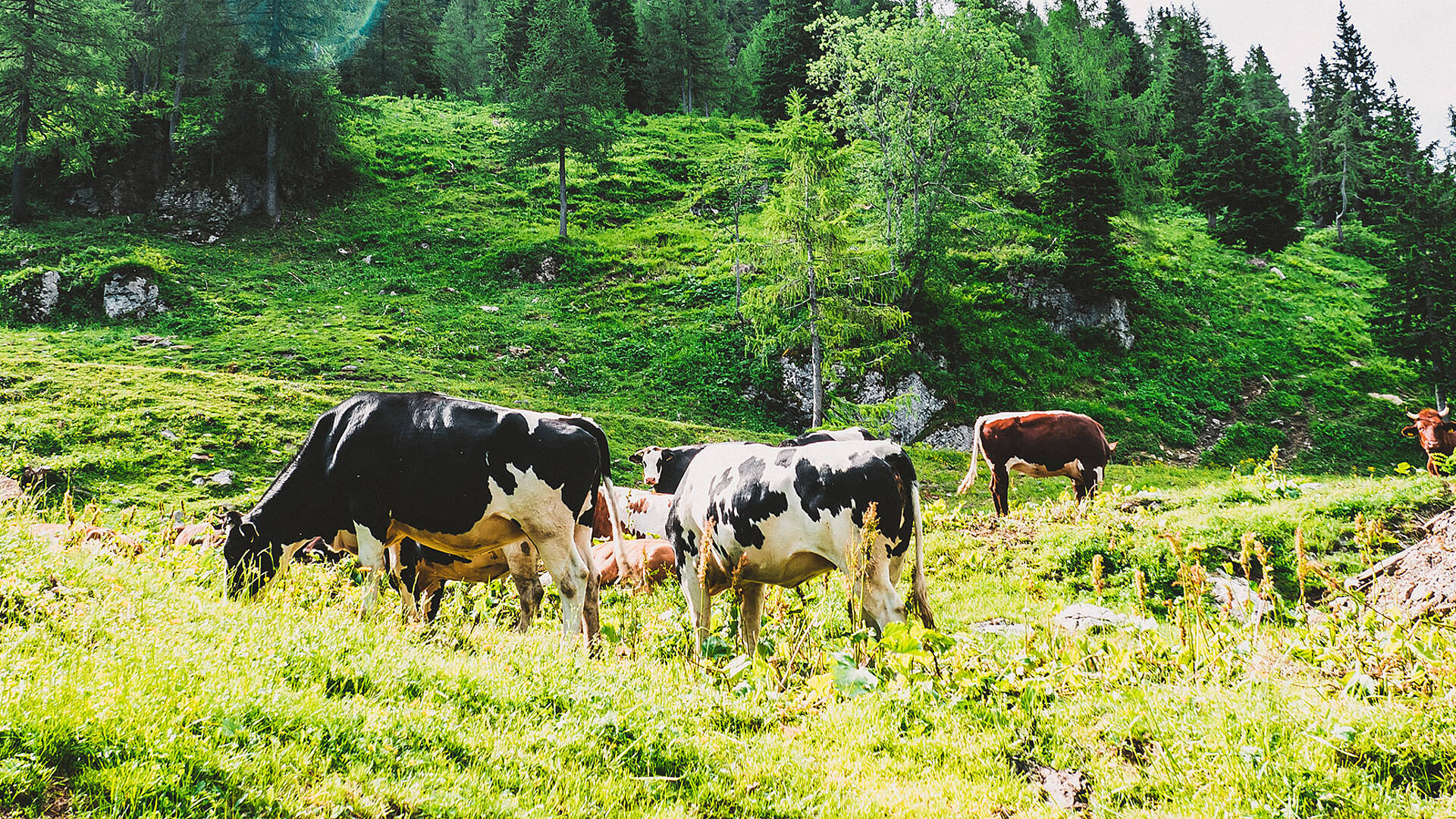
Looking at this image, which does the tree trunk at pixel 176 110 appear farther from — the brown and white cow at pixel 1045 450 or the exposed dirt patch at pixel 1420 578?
the exposed dirt patch at pixel 1420 578

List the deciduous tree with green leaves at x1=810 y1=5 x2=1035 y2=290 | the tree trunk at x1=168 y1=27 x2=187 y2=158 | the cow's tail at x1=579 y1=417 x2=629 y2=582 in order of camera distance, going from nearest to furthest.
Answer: the cow's tail at x1=579 y1=417 x2=629 y2=582 < the deciduous tree with green leaves at x1=810 y1=5 x2=1035 y2=290 < the tree trunk at x1=168 y1=27 x2=187 y2=158

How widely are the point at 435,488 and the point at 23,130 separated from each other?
1480 inches

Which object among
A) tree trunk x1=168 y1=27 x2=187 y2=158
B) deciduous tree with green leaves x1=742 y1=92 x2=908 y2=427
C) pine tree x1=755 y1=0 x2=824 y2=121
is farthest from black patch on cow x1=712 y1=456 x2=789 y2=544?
pine tree x1=755 y1=0 x2=824 y2=121

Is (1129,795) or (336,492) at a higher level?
(336,492)

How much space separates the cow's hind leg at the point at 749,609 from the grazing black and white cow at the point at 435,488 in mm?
1347

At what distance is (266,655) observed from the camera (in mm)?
A: 3693

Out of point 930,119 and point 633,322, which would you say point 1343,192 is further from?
point 633,322

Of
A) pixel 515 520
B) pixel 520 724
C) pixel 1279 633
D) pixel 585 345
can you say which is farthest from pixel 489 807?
pixel 585 345

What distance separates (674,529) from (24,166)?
39403mm

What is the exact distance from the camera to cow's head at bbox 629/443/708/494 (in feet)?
43.1

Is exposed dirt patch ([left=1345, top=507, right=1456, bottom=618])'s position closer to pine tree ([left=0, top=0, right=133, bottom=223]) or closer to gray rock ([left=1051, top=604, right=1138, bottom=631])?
gray rock ([left=1051, top=604, right=1138, bottom=631])

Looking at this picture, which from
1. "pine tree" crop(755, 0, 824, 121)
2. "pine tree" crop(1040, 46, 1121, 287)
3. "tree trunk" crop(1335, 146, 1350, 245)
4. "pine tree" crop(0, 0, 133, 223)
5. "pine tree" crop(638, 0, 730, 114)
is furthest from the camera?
"pine tree" crop(638, 0, 730, 114)

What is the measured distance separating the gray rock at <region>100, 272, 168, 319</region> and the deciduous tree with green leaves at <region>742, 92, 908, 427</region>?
19.8 meters

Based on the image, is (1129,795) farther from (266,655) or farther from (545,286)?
(545,286)
